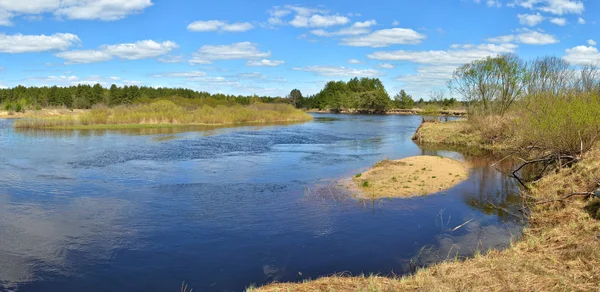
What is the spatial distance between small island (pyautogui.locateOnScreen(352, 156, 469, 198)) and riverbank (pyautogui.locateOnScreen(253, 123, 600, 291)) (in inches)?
215

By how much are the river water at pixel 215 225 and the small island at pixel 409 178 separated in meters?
0.73

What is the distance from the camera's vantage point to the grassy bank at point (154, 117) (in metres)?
49.2

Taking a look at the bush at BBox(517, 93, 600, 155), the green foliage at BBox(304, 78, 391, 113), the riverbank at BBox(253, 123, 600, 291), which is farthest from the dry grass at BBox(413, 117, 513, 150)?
the green foliage at BBox(304, 78, 391, 113)

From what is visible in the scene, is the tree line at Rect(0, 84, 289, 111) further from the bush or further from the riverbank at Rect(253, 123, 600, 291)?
the riverbank at Rect(253, 123, 600, 291)

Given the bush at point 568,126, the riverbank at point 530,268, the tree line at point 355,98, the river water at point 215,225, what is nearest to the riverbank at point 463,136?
the river water at point 215,225

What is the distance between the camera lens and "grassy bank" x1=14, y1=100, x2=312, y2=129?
161 feet

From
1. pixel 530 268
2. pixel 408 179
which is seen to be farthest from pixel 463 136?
pixel 530 268

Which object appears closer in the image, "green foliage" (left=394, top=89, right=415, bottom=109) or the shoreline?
the shoreline

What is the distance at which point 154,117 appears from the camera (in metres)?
55.8

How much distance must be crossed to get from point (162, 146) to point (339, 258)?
2444 centimetres

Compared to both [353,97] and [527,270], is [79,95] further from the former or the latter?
[527,270]

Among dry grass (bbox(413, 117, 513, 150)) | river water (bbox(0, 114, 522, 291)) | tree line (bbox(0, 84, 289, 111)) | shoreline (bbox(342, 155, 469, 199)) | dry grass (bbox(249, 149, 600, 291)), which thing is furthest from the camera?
tree line (bbox(0, 84, 289, 111))

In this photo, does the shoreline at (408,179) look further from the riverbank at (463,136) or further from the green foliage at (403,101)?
the green foliage at (403,101)

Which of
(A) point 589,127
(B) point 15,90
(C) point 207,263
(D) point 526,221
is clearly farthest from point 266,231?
(B) point 15,90
